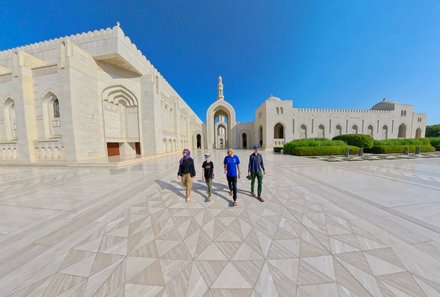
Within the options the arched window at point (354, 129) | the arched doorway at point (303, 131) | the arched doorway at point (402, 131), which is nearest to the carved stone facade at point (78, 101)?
the arched doorway at point (303, 131)

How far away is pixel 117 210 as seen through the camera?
386 centimetres

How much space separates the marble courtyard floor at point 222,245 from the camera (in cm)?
182

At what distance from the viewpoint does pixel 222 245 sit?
2.53 m

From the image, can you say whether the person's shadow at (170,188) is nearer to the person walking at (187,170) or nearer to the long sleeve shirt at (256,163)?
the person walking at (187,170)

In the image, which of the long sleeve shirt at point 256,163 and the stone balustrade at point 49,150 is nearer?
the long sleeve shirt at point 256,163

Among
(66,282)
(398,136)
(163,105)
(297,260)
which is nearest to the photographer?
(66,282)

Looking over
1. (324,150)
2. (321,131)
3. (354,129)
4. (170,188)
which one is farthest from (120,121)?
(354,129)

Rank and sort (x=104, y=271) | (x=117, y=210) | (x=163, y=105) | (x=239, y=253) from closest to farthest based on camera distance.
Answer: (x=104, y=271) → (x=239, y=253) → (x=117, y=210) → (x=163, y=105)

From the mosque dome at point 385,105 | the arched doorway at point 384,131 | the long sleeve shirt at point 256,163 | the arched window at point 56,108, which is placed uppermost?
the mosque dome at point 385,105

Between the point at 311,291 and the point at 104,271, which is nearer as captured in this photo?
the point at 311,291

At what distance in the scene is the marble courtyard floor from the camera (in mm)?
1824

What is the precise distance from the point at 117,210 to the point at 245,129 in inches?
1252

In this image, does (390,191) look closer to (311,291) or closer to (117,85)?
(311,291)

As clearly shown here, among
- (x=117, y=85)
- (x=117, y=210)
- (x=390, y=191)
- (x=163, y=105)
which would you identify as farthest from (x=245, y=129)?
(x=117, y=210)
